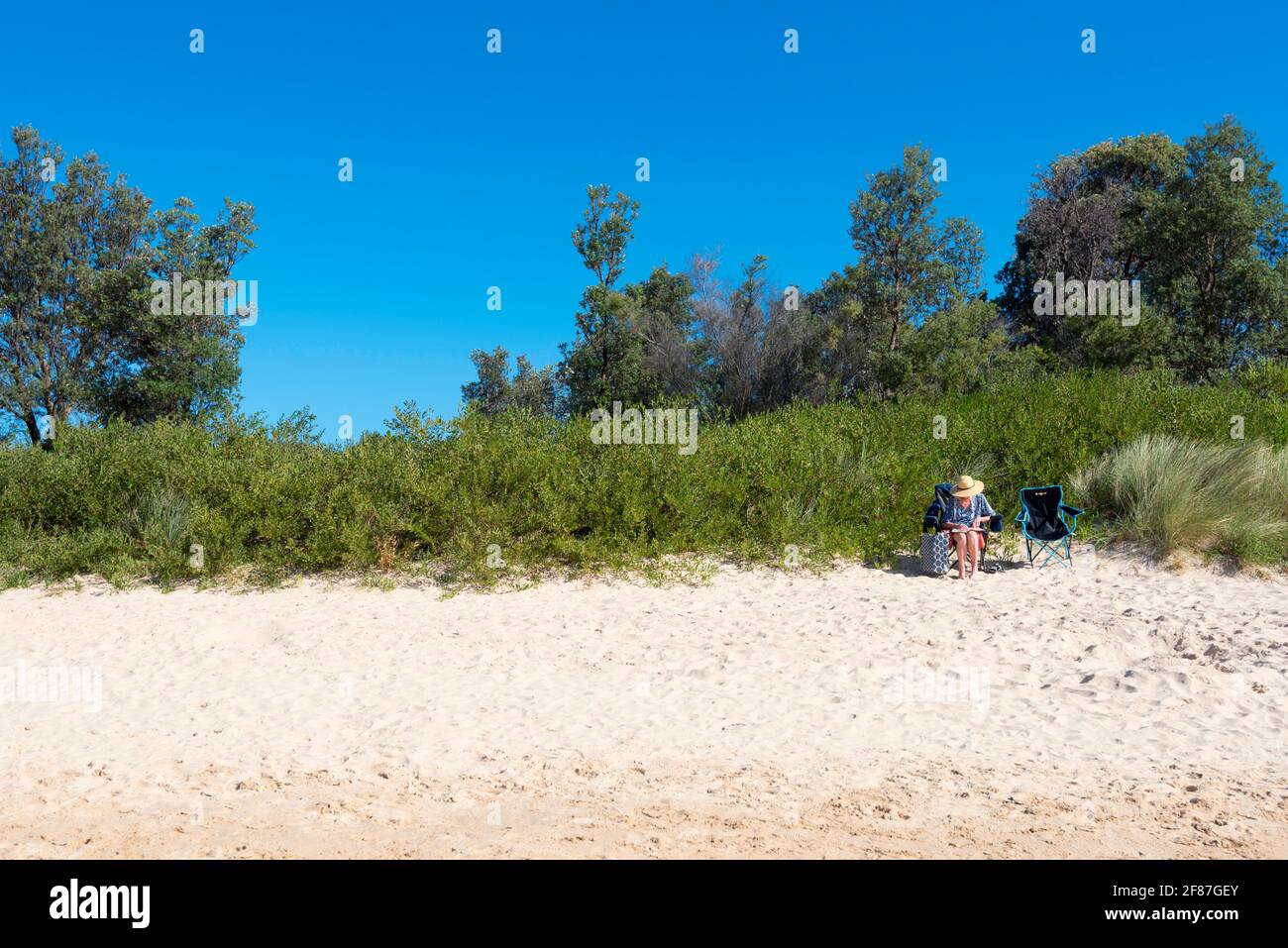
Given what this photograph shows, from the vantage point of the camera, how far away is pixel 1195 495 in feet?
33.2

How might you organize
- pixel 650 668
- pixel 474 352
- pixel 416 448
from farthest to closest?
pixel 474 352 → pixel 416 448 → pixel 650 668

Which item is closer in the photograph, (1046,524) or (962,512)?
(962,512)

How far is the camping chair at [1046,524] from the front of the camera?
971 cm

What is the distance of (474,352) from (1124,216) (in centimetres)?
3038

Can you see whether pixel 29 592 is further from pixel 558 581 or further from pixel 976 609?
pixel 976 609

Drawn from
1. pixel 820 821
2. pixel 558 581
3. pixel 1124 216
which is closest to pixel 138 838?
pixel 820 821

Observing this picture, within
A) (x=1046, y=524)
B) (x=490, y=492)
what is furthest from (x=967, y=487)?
(x=490, y=492)

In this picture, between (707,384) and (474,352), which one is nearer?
(707,384)

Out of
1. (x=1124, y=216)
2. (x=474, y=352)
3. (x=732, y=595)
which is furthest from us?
(x=474, y=352)

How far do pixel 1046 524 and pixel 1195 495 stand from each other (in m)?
1.81

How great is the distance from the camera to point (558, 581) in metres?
9.28

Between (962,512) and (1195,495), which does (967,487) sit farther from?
(1195,495)

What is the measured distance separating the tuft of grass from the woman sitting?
1961 millimetres

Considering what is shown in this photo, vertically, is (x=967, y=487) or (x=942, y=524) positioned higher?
(x=967, y=487)
